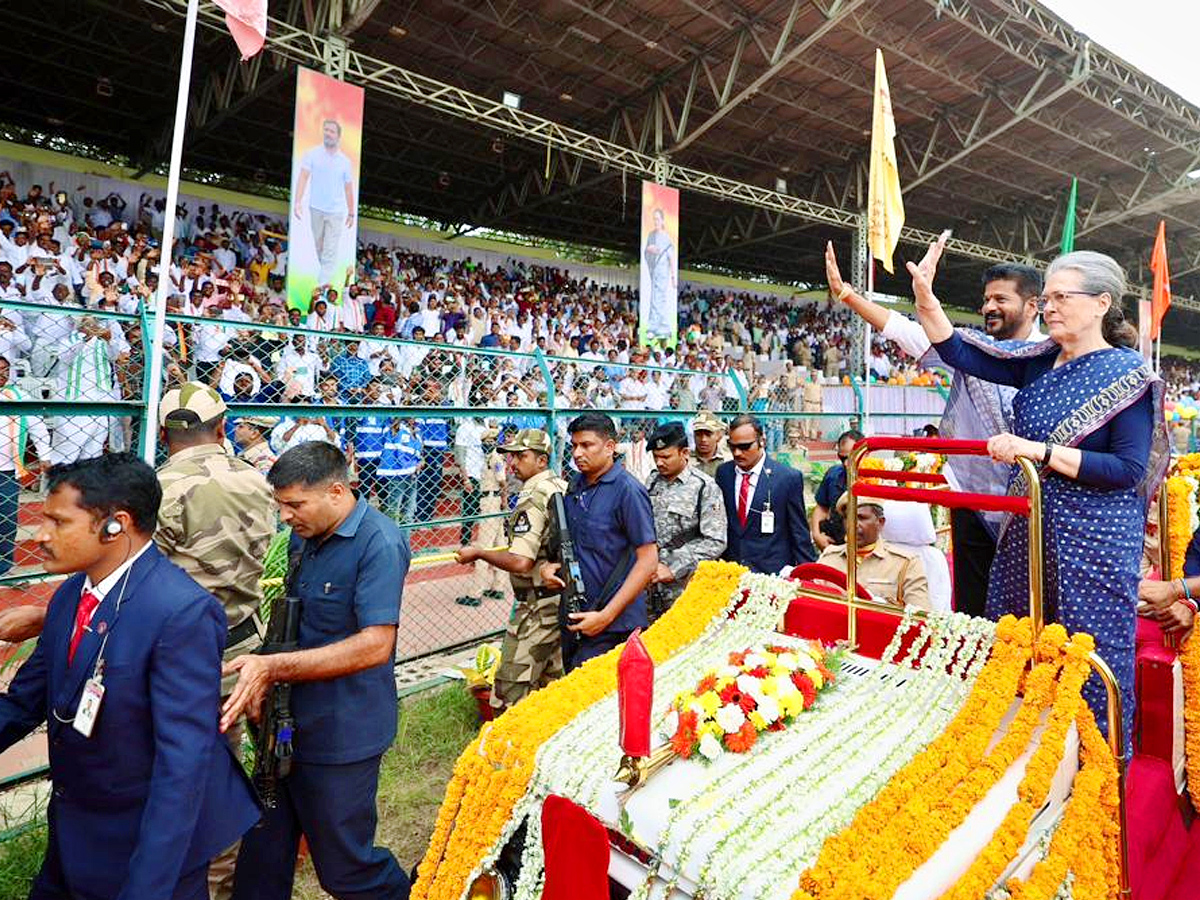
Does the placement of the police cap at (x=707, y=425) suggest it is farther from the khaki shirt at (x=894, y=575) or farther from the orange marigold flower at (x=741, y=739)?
the orange marigold flower at (x=741, y=739)

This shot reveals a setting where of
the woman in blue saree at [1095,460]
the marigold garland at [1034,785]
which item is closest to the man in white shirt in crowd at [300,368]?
the woman in blue saree at [1095,460]

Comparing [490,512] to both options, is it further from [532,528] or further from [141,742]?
[141,742]

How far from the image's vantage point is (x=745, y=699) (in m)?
1.88

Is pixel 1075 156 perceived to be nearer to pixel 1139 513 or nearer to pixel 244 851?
pixel 1139 513

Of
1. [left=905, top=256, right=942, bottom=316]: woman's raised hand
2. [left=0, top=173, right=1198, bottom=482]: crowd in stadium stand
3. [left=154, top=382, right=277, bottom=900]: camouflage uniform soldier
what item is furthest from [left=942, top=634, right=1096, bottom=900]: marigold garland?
[left=0, top=173, right=1198, bottom=482]: crowd in stadium stand

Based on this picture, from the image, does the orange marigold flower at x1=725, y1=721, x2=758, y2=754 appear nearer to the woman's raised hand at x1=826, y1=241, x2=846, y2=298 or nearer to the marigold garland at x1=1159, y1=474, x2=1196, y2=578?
the woman's raised hand at x1=826, y1=241, x2=846, y2=298

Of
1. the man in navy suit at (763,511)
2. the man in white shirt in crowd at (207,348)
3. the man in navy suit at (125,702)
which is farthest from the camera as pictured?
the man in white shirt in crowd at (207,348)

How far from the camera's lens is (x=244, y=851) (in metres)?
2.44

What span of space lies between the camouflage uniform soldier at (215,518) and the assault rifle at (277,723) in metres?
0.36

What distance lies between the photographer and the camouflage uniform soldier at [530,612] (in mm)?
3824

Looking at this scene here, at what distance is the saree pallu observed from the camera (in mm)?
2039

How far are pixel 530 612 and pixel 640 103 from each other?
13.3 metres

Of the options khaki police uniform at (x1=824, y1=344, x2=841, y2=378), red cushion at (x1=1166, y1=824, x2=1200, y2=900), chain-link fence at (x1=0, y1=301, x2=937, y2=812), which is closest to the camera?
red cushion at (x1=1166, y1=824, x2=1200, y2=900)

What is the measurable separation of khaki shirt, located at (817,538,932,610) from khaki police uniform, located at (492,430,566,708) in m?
1.46
